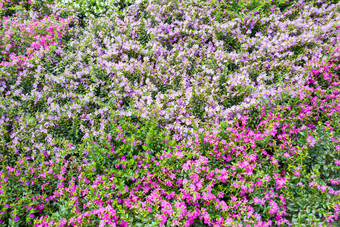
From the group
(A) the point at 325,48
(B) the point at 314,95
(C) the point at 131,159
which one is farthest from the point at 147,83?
(A) the point at 325,48

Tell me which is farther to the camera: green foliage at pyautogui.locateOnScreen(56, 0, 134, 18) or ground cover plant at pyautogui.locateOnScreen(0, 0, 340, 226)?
green foliage at pyautogui.locateOnScreen(56, 0, 134, 18)

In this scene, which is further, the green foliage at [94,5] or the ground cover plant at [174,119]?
the green foliage at [94,5]

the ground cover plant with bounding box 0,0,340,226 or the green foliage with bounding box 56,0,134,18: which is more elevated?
the green foliage with bounding box 56,0,134,18

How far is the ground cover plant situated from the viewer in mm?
3242

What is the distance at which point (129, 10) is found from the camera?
7.03m

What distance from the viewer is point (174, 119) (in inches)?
177

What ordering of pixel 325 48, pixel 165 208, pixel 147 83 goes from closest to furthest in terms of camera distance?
pixel 165 208 → pixel 147 83 → pixel 325 48

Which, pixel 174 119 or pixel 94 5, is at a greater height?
pixel 94 5

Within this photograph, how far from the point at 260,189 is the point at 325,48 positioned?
3.94m

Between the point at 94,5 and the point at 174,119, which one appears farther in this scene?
the point at 94,5

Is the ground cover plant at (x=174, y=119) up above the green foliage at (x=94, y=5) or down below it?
below

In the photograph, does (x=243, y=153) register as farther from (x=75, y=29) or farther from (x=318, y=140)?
(x=75, y=29)

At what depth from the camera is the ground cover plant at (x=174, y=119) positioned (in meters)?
3.24

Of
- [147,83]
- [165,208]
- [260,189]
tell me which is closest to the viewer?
[165,208]
